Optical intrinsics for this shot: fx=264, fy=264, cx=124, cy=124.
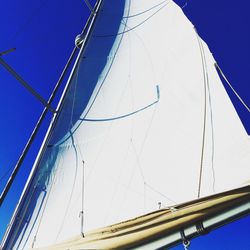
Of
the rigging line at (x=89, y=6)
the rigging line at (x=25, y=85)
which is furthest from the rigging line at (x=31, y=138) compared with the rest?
the rigging line at (x=89, y=6)

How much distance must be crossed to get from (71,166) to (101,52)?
8.62ft

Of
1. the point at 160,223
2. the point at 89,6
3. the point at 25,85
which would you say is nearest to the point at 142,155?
the point at 160,223

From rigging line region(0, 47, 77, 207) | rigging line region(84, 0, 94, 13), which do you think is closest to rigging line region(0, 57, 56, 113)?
rigging line region(0, 47, 77, 207)

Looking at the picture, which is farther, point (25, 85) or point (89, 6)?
point (89, 6)

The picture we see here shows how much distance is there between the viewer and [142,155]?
245 centimetres

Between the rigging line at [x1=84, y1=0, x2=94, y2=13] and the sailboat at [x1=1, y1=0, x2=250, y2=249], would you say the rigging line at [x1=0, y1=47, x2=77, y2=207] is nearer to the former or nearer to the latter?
the sailboat at [x1=1, y1=0, x2=250, y2=249]

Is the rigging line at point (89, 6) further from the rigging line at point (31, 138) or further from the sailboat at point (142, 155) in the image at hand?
the sailboat at point (142, 155)

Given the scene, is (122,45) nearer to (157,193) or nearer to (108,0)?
(108,0)

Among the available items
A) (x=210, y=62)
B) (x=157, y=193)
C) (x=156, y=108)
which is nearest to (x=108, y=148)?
(x=156, y=108)

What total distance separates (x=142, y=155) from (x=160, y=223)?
35.0 inches

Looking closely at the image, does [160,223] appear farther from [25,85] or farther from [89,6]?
[89,6]

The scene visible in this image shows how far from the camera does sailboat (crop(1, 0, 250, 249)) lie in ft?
5.38

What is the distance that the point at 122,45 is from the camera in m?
4.71

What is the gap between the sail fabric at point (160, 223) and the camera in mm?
1466
